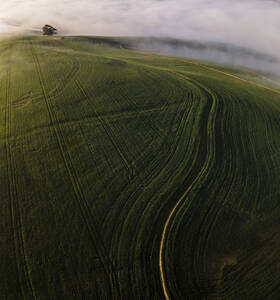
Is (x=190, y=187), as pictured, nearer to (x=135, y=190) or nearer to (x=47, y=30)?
(x=135, y=190)

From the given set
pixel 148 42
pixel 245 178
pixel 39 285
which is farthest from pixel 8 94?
pixel 148 42

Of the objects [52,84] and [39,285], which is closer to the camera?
[39,285]

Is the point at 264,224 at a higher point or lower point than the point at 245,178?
lower

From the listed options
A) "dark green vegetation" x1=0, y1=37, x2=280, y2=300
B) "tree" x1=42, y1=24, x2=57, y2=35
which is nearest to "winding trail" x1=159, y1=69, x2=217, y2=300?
"dark green vegetation" x1=0, y1=37, x2=280, y2=300

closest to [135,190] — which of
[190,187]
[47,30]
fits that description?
[190,187]

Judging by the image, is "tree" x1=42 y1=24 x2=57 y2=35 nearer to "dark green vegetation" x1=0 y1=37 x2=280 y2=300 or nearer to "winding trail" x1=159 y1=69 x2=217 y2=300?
"dark green vegetation" x1=0 y1=37 x2=280 y2=300

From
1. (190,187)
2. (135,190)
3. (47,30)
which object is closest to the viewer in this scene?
(135,190)

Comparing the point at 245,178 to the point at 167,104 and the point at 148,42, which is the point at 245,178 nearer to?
the point at 167,104

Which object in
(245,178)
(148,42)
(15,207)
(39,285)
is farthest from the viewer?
(148,42)

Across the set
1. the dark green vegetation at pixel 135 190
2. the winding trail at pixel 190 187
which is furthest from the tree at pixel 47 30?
the winding trail at pixel 190 187

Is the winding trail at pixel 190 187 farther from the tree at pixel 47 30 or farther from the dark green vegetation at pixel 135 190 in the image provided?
the tree at pixel 47 30
